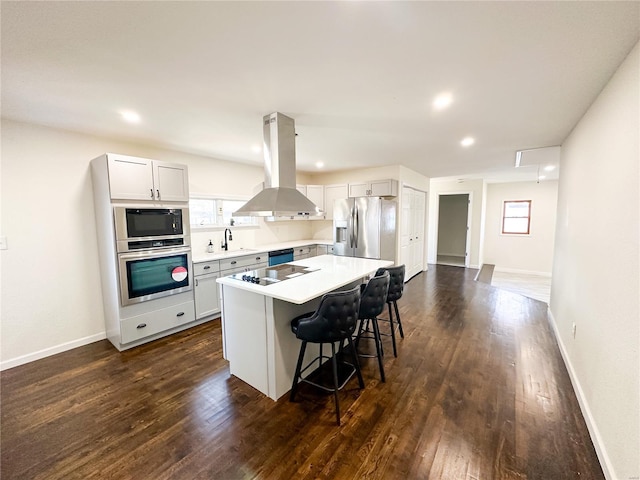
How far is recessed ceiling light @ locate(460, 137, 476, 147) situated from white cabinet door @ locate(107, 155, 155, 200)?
395 centimetres

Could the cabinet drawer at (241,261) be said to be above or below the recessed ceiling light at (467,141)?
below

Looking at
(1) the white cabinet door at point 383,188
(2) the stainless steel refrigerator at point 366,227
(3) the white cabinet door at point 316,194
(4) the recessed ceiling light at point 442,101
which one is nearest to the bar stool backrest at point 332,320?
(4) the recessed ceiling light at point 442,101

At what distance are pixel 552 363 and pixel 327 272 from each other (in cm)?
247

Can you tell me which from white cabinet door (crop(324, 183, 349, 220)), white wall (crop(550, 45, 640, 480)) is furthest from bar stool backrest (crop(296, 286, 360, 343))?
white cabinet door (crop(324, 183, 349, 220))

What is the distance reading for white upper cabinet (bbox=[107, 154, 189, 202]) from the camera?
9.33 feet

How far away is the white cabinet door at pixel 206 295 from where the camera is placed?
11.8 ft

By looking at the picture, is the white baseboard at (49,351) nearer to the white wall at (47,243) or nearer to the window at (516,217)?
the white wall at (47,243)

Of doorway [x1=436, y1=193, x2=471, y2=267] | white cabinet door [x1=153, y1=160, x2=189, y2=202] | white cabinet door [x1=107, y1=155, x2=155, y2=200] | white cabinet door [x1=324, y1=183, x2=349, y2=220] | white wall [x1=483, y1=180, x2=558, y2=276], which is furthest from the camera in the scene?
doorway [x1=436, y1=193, x2=471, y2=267]

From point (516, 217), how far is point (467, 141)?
5367 millimetres

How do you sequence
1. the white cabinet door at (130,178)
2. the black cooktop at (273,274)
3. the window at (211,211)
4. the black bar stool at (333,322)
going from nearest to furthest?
the black bar stool at (333,322)
the black cooktop at (273,274)
the white cabinet door at (130,178)
the window at (211,211)

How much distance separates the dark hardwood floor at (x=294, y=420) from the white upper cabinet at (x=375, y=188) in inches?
115

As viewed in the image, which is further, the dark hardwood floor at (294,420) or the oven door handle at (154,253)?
the oven door handle at (154,253)

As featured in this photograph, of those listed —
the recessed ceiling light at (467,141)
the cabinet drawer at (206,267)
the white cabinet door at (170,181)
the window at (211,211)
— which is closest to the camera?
the white cabinet door at (170,181)

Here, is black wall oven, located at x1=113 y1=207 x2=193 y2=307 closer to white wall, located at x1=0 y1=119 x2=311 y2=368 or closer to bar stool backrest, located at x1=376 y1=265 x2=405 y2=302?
white wall, located at x1=0 y1=119 x2=311 y2=368
